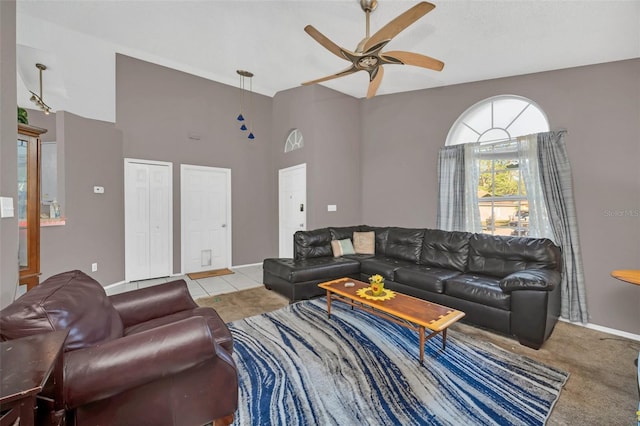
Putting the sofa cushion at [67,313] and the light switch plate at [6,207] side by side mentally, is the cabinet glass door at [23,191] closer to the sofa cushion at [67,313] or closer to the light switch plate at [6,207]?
the light switch plate at [6,207]

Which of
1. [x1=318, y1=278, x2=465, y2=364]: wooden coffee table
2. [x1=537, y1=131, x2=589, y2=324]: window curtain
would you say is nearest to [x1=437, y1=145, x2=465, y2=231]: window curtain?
[x1=537, y1=131, x2=589, y2=324]: window curtain

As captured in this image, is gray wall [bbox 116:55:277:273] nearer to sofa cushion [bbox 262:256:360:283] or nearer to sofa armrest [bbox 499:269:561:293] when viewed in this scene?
sofa cushion [bbox 262:256:360:283]

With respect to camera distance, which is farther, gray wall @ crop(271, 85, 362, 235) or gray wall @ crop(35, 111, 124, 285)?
gray wall @ crop(271, 85, 362, 235)

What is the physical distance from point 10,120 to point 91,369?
1583mm

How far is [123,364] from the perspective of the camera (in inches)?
47.2

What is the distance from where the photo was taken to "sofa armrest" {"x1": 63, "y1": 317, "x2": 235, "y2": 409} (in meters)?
1.14

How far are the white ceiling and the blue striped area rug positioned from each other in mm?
2931

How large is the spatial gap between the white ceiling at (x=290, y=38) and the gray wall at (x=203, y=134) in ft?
0.87

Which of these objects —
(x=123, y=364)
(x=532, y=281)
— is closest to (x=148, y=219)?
(x=123, y=364)

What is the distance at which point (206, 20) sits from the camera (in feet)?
10.0

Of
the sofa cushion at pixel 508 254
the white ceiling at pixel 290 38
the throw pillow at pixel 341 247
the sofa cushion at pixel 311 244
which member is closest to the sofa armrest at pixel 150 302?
the sofa cushion at pixel 311 244

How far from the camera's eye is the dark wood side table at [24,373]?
29.7 inches

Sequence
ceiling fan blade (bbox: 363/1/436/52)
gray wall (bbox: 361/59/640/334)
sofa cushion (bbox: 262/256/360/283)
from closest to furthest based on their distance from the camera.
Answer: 1. ceiling fan blade (bbox: 363/1/436/52)
2. gray wall (bbox: 361/59/640/334)
3. sofa cushion (bbox: 262/256/360/283)

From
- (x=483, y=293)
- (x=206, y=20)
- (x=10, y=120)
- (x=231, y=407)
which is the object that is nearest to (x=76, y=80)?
(x=206, y=20)
